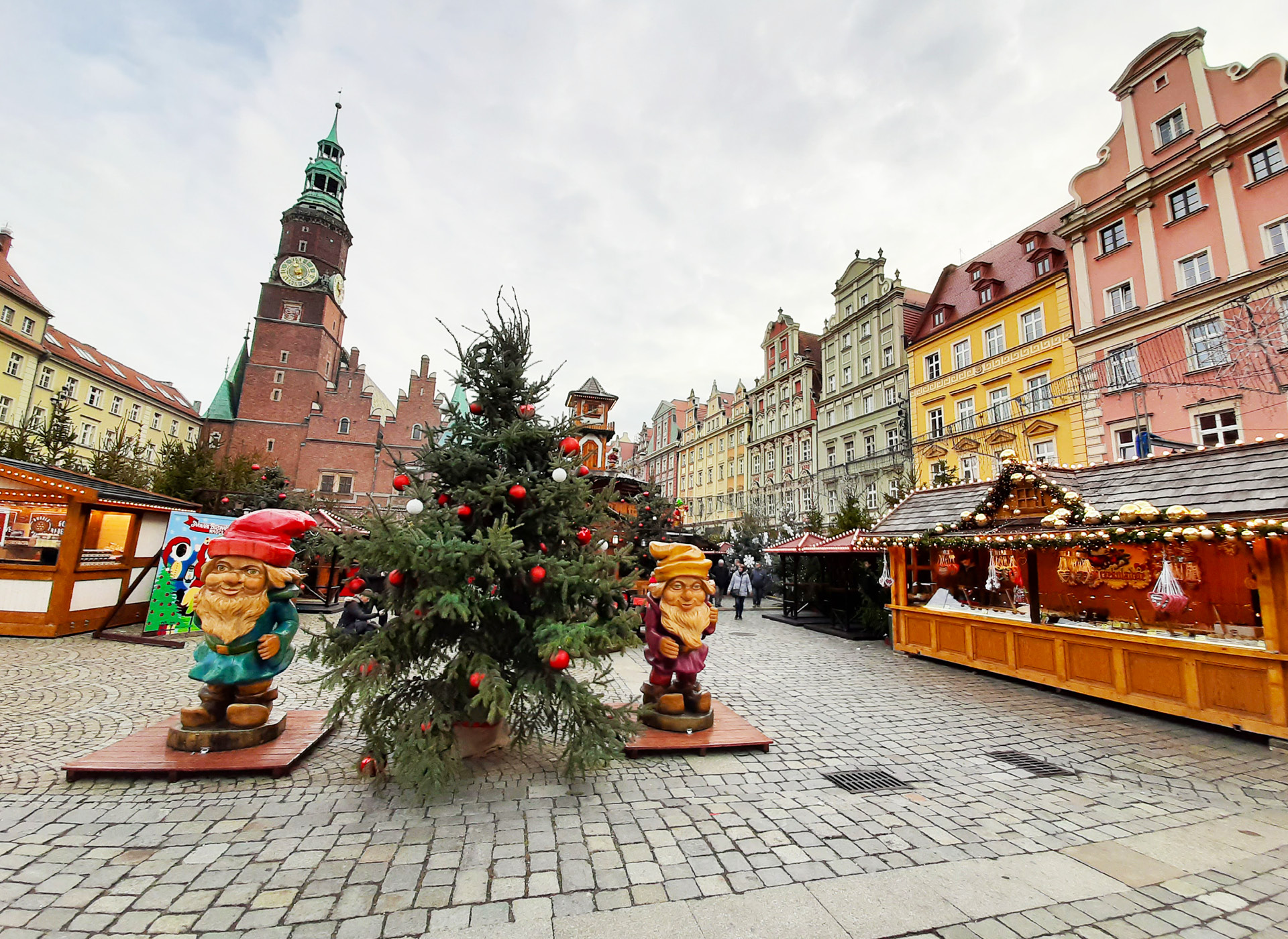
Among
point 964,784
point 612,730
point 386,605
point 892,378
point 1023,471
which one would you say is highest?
point 892,378

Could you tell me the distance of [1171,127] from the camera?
730 inches

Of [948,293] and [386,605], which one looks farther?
[948,293]

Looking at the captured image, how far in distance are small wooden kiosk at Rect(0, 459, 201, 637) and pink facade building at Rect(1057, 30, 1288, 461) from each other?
23.0m

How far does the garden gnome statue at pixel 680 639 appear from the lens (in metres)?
5.51

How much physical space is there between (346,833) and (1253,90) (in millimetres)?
28347

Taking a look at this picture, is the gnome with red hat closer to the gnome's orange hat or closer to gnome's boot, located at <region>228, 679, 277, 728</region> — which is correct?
gnome's boot, located at <region>228, 679, 277, 728</region>

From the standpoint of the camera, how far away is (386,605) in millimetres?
4203

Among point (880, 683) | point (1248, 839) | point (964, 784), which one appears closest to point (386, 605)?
point (964, 784)

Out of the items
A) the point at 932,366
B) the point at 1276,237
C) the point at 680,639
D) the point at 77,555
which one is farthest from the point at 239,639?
the point at 932,366

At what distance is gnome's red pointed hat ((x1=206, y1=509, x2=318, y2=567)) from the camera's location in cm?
480

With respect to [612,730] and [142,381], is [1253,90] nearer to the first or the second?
[612,730]

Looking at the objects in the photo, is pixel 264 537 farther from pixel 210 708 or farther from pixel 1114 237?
pixel 1114 237

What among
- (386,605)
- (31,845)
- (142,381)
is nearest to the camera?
(31,845)

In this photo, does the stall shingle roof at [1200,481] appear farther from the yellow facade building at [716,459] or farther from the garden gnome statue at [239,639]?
the yellow facade building at [716,459]
